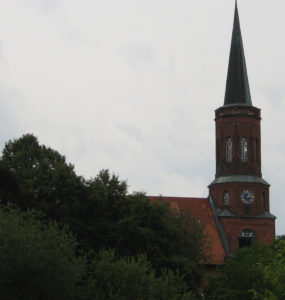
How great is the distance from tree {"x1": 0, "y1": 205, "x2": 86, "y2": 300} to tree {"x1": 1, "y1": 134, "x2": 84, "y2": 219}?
1247 cm

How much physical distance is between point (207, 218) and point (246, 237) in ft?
12.6

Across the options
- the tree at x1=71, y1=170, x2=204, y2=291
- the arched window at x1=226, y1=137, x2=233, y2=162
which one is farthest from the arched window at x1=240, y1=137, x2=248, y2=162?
the tree at x1=71, y1=170, x2=204, y2=291

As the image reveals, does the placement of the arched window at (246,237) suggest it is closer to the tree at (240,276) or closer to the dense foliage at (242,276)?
the dense foliage at (242,276)

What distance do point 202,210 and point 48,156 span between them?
75.5 ft

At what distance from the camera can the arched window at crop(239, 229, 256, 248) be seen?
231 feet

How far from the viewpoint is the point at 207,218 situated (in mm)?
72125

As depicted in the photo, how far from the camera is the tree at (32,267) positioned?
35.6 metres

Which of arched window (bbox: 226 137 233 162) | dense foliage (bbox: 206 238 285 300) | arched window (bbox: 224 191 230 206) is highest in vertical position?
arched window (bbox: 226 137 233 162)

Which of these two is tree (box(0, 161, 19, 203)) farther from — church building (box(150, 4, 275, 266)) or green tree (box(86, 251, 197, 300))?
church building (box(150, 4, 275, 266))

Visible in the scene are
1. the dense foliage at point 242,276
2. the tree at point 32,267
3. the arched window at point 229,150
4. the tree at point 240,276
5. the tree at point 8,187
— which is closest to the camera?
the tree at point 32,267

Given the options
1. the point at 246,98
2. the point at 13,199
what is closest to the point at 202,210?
the point at 246,98

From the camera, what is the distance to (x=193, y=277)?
51.5 meters

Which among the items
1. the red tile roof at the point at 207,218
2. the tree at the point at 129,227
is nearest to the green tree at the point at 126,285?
the tree at the point at 129,227

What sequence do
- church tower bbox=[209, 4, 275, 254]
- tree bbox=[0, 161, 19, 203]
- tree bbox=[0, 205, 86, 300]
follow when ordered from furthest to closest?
church tower bbox=[209, 4, 275, 254]
tree bbox=[0, 161, 19, 203]
tree bbox=[0, 205, 86, 300]
